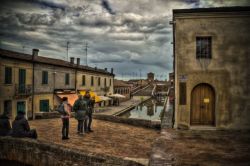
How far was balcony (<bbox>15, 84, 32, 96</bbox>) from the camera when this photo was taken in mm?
20456

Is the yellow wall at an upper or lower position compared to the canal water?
upper

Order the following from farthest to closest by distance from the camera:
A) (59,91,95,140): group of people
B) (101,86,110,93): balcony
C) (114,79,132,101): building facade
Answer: (114,79,132,101): building facade, (101,86,110,93): balcony, (59,91,95,140): group of people

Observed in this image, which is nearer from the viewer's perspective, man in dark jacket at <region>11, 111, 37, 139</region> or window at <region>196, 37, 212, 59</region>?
man in dark jacket at <region>11, 111, 37, 139</region>

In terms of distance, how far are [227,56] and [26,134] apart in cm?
950

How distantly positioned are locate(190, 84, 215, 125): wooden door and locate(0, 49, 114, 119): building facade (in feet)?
52.3

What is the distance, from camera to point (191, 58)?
1073 centimetres

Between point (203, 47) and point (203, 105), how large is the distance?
293 cm

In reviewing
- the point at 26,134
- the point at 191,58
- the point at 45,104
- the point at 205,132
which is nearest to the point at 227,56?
the point at 191,58

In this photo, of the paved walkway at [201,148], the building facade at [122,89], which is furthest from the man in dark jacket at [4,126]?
the building facade at [122,89]

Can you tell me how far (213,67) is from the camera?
10578 mm

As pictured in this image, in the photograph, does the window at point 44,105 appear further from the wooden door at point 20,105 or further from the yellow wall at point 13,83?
the wooden door at point 20,105

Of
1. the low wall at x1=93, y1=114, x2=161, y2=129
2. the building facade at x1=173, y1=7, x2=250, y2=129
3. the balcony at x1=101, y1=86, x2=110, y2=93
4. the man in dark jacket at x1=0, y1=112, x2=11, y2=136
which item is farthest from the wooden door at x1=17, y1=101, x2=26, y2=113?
the balcony at x1=101, y1=86, x2=110, y2=93

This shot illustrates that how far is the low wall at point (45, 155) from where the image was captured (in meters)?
5.57

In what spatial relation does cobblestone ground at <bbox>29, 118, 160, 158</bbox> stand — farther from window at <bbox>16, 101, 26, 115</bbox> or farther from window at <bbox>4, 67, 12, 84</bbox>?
window at <bbox>16, 101, 26, 115</bbox>
